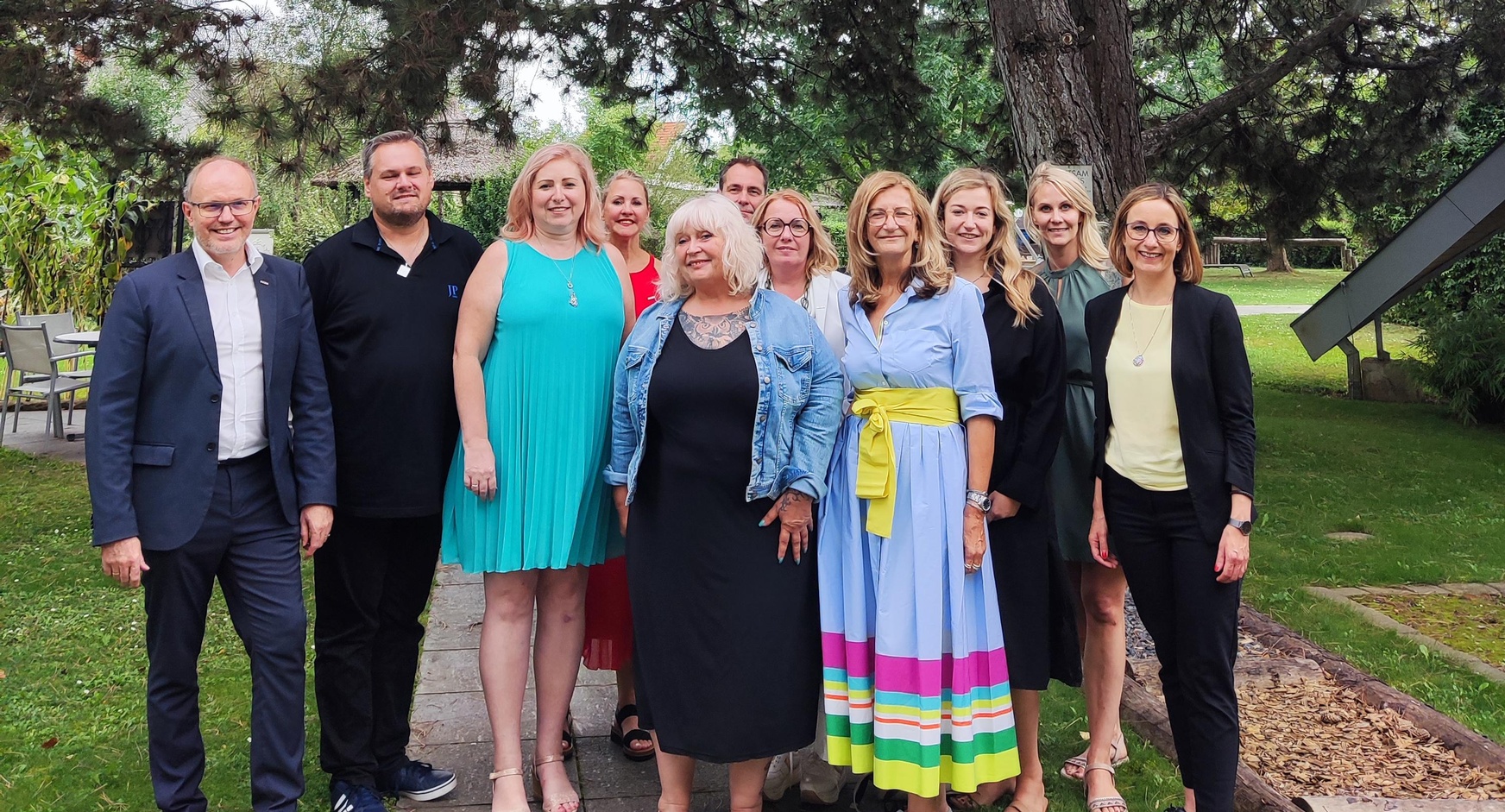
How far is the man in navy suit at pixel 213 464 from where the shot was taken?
2998 millimetres

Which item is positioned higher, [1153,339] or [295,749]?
[1153,339]

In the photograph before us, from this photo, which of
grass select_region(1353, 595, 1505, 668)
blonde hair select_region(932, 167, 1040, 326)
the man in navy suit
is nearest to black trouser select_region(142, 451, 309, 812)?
the man in navy suit

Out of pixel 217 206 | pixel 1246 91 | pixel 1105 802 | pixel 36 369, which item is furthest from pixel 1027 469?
pixel 36 369

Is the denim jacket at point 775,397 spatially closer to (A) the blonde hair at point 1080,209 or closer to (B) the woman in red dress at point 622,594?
(B) the woman in red dress at point 622,594

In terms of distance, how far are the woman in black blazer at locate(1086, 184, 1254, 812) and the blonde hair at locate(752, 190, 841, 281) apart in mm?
876

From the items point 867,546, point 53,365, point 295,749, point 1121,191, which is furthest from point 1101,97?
point 53,365

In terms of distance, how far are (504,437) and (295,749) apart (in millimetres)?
1023

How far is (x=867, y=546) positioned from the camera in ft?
10.6

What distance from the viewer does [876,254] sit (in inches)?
131

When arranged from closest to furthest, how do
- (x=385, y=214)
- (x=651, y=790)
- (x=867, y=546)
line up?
(x=867, y=546)
(x=385, y=214)
(x=651, y=790)

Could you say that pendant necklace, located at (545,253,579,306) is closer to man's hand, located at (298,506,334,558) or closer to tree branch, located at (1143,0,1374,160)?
man's hand, located at (298,506,334,558)

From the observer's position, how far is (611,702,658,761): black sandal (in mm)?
4004

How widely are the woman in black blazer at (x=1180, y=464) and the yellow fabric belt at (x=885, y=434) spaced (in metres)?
0.49

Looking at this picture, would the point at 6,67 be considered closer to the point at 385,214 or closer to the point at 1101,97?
the point at 385,214
